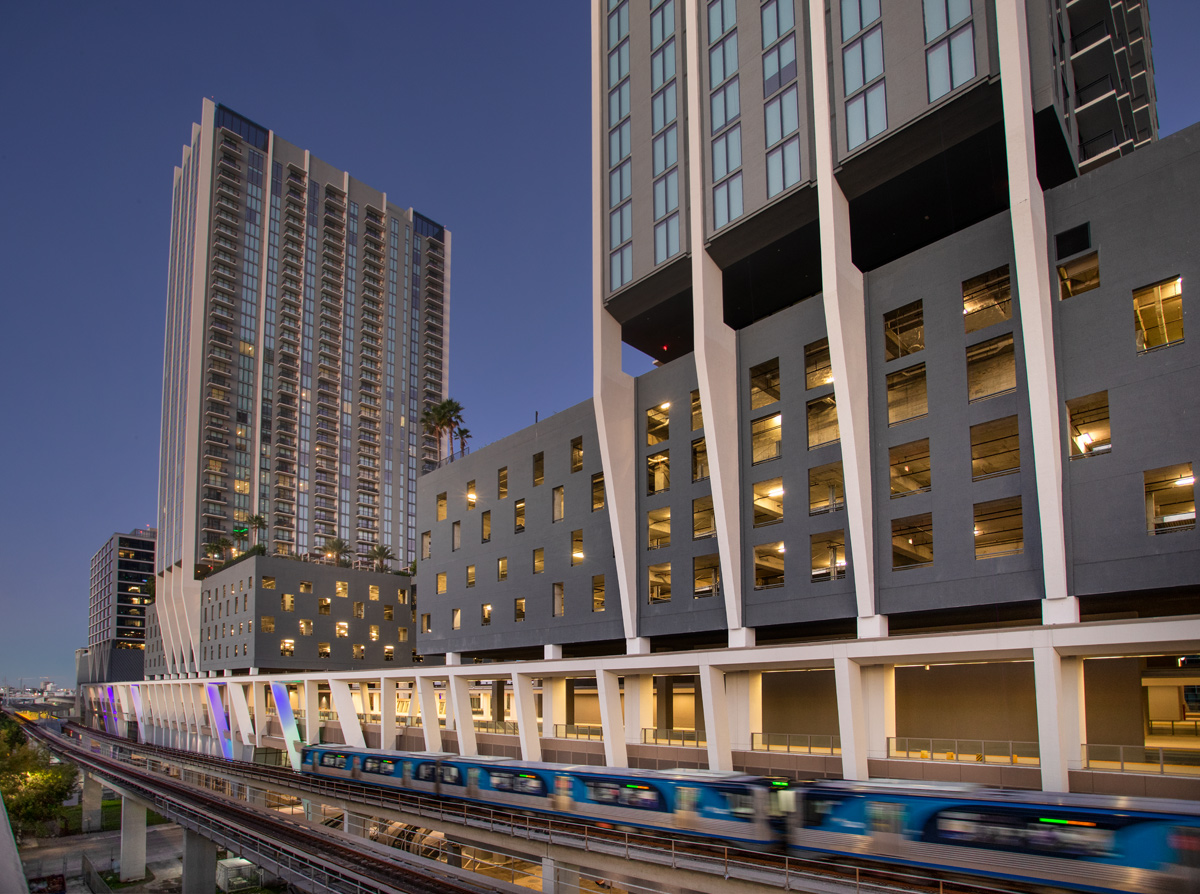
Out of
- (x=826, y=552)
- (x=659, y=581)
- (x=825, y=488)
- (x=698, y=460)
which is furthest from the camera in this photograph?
(x=659, y=581)

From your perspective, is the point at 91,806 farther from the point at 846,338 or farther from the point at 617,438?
the point at 846,338

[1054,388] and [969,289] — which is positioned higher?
[969,289]

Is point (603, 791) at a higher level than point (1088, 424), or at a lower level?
lower

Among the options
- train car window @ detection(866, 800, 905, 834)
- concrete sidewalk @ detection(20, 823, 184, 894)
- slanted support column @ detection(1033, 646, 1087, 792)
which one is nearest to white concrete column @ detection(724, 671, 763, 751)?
slanted support column @ detection(1033, 646, 1087, 792)

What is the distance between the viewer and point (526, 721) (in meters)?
47.1

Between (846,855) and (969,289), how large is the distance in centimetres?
2107

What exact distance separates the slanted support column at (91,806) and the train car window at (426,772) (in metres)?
48.8

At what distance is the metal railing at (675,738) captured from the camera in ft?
136

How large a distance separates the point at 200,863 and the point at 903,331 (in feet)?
149

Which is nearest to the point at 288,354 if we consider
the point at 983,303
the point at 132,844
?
the point at 132,844

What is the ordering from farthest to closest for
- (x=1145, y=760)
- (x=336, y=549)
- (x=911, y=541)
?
(x=336, y=549) < (x=911, y=541) < (x=1145, y=760)

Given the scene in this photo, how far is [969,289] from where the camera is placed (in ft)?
108

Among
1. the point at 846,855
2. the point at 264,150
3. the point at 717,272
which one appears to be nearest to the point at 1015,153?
the point at 717,272

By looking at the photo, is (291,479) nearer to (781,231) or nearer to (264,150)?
(264,150)
